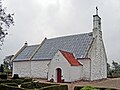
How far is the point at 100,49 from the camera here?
3853cm

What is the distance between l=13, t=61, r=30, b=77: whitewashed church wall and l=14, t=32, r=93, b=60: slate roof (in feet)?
3.38

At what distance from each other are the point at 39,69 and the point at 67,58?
910 centimetres

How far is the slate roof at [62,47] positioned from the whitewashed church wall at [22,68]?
1.03 m

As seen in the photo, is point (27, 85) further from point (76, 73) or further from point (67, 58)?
point (76, 73)

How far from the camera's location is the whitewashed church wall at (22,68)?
4165 cm

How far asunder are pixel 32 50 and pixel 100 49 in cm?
1365

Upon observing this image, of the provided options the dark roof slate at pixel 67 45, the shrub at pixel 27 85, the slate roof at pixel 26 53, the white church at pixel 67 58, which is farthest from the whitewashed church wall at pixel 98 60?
the shrub at pixel 27 85

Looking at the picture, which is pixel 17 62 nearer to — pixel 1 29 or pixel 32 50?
pixel 32 50

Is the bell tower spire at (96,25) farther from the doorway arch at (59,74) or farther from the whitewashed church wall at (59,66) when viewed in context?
the doorway arch at (59,74)

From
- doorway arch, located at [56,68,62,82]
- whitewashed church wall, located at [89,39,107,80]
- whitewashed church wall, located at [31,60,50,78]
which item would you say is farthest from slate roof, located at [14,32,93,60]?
→ doorway arch, located at [56,68,62,82]

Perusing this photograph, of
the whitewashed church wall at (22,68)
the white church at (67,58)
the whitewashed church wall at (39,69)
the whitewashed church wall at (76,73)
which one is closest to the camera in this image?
the whitewashed church wall at (76,73)

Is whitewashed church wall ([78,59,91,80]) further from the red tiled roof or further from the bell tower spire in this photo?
the bell tower spire

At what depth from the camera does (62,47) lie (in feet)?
127

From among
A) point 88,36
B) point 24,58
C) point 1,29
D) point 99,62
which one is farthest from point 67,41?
point 1,29
